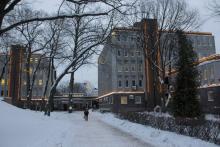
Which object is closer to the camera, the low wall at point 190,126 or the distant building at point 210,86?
the low wall at point 190,126

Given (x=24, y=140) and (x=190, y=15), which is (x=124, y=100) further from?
(x=24, y=140)

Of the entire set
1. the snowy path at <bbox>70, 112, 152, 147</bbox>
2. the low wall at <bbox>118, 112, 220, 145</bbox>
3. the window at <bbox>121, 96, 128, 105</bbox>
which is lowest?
the snowy path at <bbox>70, 112, 152, 147</bbox>

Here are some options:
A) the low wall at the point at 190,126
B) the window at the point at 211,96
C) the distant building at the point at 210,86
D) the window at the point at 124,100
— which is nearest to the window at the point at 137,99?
the window at the point at 124,100

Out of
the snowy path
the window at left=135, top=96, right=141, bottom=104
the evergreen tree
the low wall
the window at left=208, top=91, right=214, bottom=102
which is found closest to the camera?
the low wall

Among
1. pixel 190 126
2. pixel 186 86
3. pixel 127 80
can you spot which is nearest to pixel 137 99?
pixel 127 80

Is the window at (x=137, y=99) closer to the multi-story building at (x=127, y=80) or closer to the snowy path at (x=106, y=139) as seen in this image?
the multi-story building at (x=127, y=80)

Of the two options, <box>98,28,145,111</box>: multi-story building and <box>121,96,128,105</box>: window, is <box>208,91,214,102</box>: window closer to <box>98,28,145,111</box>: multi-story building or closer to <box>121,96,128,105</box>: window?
<box>98,28,145,111</box>: multi-story building

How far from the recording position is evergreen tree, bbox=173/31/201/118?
18.9 metres

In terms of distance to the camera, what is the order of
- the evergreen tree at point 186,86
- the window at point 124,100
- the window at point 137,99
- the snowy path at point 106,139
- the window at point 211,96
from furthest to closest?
the window at point 137,99 < the window at point 124,100 < the window at point 211,96 < the evergreen tree at point 186,86 < the snowy path at point 106,139

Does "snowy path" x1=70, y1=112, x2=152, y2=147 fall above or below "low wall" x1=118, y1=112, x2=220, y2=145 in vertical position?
below

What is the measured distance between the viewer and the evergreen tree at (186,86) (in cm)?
1891

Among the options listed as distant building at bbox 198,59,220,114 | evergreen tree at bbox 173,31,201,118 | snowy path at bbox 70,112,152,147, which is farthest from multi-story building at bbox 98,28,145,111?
snowy path at bbox 70,112,152,147

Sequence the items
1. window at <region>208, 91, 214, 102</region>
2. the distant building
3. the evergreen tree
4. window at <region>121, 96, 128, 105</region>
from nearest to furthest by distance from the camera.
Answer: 1. the evergreen tree
2. the distant building
3. window at <region>208, 91, 214, 102</region>
4. window at <region>121, 96, 128, 105</region>

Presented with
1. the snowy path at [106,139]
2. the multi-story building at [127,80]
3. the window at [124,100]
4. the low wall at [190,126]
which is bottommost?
the snowy path at [106,139]
